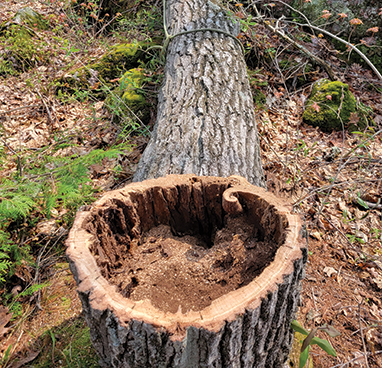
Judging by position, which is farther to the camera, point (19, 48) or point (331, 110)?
point (19, 48)

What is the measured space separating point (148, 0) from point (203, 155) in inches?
212

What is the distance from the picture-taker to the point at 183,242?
1879mm

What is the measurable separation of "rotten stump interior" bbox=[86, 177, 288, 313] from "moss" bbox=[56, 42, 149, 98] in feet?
11.0

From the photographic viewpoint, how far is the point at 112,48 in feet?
15.9

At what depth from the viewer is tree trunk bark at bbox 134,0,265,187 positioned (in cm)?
226

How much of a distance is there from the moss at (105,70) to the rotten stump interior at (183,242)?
3338 mm

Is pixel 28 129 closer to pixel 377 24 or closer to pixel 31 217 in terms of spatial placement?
pixel 31 217

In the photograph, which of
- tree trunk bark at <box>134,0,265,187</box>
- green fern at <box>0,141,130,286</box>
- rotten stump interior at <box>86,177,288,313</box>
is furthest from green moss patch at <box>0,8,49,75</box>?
rotten stump interior at <box>86,177,288,313</box>

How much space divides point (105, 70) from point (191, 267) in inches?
168

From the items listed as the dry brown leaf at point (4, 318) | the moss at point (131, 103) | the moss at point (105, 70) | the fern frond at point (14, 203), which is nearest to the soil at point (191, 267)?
the fern frond at point (14, 203)

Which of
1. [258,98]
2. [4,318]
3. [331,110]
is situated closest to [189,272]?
[4,318]

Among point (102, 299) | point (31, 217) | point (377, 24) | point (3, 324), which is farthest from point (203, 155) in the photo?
point (377, 24)

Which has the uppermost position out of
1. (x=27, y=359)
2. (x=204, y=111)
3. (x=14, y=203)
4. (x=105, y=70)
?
(x=105, y=70)

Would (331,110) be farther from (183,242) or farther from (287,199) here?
Result: (183,242)
